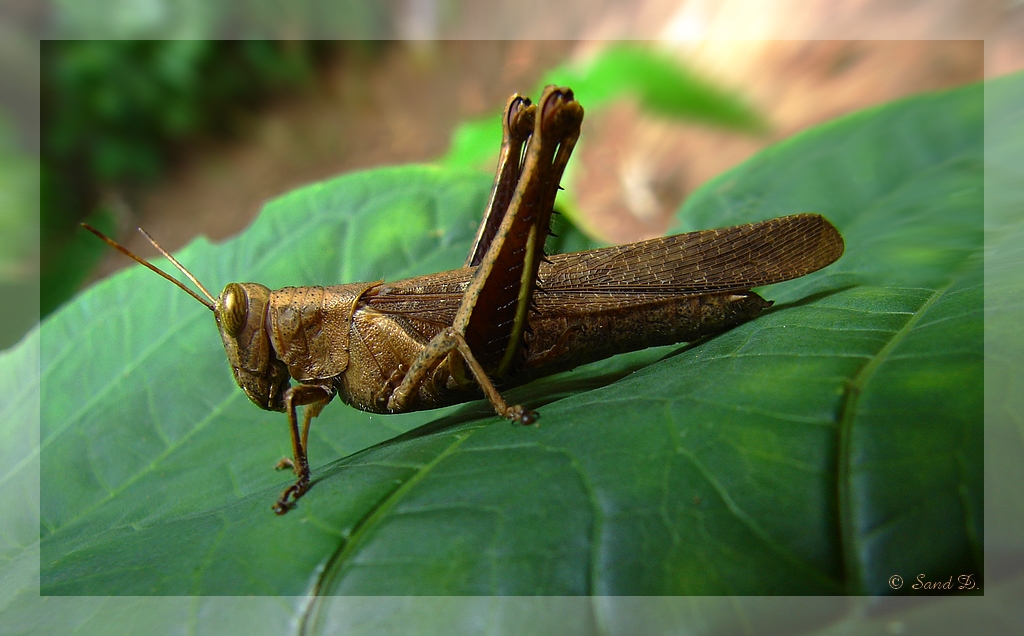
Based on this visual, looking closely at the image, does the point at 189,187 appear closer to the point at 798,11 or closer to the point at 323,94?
the point at 323,94

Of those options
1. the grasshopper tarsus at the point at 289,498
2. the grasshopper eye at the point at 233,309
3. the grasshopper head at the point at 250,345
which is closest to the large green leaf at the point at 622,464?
the grasshopper tarsus at the point at 289,498

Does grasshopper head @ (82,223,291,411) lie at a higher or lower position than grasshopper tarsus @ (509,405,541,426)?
higher

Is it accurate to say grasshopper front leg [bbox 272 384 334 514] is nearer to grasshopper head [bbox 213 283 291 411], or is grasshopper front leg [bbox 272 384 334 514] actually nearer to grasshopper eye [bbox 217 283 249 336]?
grasshopper head [bbox 213 283 291 411]

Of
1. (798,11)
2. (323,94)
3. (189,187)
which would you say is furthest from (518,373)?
(323,94)

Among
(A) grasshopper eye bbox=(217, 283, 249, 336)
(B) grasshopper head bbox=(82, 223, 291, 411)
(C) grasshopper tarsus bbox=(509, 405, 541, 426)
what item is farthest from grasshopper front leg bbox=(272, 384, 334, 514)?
(C) grasshopper tarsus bbox=(509, 405, 541, 426)

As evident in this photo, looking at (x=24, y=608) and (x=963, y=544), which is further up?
(x=963, y=544)

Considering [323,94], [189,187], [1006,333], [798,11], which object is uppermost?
[323,94]

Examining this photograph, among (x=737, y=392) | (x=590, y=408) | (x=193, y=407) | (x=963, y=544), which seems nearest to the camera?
(x=963, y=544)

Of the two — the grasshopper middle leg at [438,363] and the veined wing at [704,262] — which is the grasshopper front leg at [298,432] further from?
the veined wing at [704,262]
